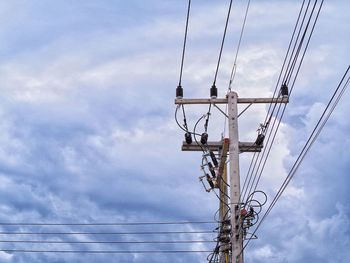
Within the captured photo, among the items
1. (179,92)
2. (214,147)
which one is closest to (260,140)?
(214,147)

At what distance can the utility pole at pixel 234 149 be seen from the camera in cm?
1794

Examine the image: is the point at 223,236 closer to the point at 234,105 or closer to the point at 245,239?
the point at 245,239

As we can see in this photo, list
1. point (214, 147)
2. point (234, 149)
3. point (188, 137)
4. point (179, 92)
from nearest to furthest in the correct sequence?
point (234, 149)
point (179, 92)
point (188, 137)
point (214, 147)

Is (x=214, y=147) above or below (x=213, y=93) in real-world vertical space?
below

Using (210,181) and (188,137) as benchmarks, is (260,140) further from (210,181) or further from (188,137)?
(188,137)

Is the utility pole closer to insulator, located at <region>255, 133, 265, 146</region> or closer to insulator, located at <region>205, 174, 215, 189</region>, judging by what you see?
insulator, located at <region>255, 133, 265, 146</region>

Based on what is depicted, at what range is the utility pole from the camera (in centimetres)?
1794

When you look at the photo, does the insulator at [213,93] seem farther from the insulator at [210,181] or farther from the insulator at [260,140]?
the insulator at [210,181]

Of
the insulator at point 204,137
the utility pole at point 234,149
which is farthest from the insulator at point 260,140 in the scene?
the insulator at point 204,137

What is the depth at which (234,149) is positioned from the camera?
1894 cm

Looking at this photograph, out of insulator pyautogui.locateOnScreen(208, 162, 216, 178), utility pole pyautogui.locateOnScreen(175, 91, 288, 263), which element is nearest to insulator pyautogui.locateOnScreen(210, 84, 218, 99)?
utility pole pyautogui.locateOnScreen(175, 91, 288, 263)

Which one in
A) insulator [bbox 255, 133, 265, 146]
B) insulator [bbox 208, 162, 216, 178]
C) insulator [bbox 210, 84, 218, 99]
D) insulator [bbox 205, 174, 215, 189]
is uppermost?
insulator [bbox 210, 84, 218, 99]

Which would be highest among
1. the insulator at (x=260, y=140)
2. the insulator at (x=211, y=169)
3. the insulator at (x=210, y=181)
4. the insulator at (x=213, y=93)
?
the insulator at (x=213, y=93)

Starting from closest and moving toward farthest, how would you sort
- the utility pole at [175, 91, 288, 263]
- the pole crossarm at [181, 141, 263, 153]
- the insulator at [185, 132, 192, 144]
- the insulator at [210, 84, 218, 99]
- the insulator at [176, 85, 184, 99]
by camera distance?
the utility pole at [175, 91, 288, 263] → the insulator at [210, 84, 218, 99] → the insulator at [176, 85, 184, 99] → the pole crossarm at [181, 141, 263, 153] → the insulator at [185, 132, 192, 144]
